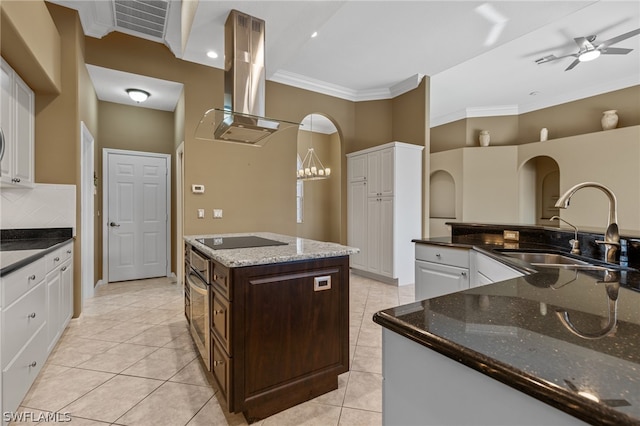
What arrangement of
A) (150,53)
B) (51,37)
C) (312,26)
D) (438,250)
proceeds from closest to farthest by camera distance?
(438,250)
(51,37)
(312,26)
(150,53)

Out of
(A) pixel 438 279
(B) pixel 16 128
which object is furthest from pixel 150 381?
(B) pixel 16 128

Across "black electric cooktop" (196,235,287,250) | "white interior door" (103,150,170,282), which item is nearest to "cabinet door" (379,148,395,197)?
"black electric cooktop" (196,235,287,250)

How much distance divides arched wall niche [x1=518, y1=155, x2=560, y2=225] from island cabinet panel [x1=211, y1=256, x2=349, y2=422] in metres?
5.86

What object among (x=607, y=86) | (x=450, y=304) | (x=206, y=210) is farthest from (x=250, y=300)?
(x=607, y=86)

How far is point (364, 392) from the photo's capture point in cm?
192

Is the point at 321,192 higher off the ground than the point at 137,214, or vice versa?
the point at 321,192

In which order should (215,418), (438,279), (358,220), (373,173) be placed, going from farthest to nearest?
(358,220) < (373,173) < (438,279) < (215,418)

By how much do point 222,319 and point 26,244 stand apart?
1931mm

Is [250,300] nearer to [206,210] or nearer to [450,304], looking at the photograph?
[450,304]

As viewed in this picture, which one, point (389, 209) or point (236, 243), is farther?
point (389, 209)

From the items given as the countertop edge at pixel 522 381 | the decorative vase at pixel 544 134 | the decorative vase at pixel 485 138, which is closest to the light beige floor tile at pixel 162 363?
the countertop edge at pixel 522 381

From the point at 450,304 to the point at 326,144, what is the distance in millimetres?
7132

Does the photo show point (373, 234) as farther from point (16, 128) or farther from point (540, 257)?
point (16, 128)

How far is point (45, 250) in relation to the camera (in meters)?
2.11
